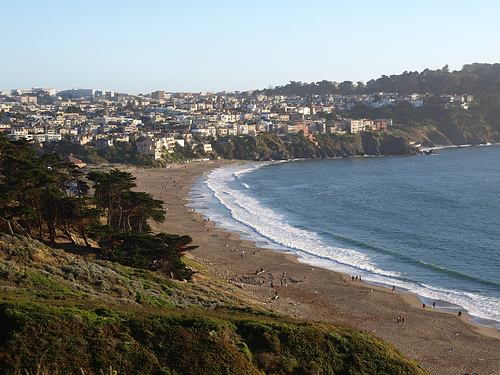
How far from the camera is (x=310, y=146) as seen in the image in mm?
117812

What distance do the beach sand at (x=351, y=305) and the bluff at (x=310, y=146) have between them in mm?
70596

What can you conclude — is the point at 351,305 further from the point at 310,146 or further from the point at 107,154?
the point at 310,146

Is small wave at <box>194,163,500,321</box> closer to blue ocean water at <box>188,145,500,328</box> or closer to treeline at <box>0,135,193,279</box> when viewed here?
blue ocean water at <box>188,145,500,328</box>

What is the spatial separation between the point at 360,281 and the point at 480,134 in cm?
12756

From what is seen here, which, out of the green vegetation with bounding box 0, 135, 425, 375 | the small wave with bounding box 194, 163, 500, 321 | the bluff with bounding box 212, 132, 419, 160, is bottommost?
the small wave with bounding box 194, 163, 500, 321

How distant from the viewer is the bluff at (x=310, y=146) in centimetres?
11062

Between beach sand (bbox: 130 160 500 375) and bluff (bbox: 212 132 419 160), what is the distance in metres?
70.6

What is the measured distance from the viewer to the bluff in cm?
11062

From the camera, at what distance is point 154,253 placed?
23.4 meters

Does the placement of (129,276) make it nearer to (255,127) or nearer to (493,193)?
(493,193)

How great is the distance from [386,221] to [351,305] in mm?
20809

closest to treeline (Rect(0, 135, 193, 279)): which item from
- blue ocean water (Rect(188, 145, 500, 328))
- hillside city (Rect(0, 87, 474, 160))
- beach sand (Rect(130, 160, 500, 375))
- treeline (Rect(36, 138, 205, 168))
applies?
beach sand (Rect(130, 160, 500, 375))

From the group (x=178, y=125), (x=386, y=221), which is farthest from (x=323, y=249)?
(x=178, y=125)

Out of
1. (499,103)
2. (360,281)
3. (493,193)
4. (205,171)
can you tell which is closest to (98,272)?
(360,281)
